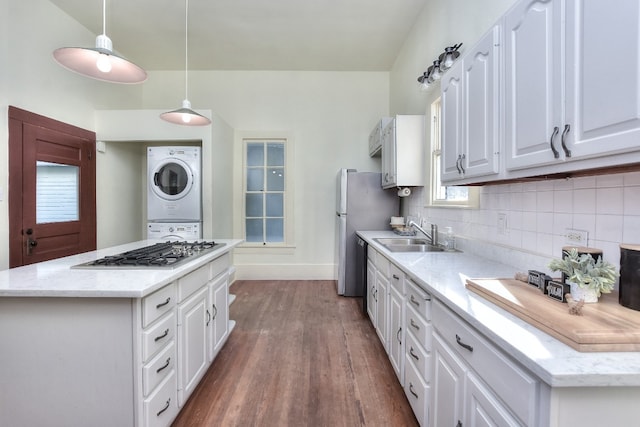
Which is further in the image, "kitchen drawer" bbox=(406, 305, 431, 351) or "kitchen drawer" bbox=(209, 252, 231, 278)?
"kitchen drawer" bbox=(209, 252, 231, 278)

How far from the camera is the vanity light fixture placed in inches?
89.3

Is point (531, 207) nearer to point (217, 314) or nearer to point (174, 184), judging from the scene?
point (217, 314)

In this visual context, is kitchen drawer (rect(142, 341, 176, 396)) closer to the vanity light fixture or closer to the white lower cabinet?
the white lower cabinet

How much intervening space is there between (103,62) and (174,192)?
237 cm

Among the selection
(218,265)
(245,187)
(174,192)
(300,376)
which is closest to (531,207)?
(300,376)

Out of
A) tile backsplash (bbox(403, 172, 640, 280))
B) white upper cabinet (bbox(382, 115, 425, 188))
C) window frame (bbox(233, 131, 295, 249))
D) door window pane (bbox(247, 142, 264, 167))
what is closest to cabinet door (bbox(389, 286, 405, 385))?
tile backsplash (bbox(403, 172, 640, 280))

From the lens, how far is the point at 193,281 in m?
1.81

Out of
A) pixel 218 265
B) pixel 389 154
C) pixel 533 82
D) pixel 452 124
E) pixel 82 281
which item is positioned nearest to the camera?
pixel 533 82

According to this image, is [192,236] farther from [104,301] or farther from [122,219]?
[104,301]

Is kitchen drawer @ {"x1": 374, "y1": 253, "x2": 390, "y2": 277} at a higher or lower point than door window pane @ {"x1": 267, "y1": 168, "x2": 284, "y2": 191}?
lower

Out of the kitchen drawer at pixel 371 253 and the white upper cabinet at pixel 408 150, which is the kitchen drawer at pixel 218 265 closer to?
the kitchen drawer at pixel 371 253

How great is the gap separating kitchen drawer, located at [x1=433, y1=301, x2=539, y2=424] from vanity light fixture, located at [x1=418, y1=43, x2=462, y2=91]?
6.35ft

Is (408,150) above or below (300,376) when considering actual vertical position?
above

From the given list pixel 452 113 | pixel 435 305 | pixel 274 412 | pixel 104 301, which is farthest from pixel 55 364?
pixel 452 113
